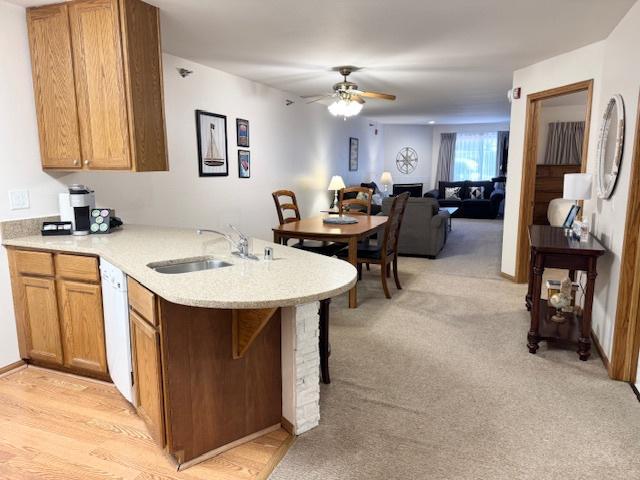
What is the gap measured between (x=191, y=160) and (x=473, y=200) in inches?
313

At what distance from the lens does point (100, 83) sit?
263cm

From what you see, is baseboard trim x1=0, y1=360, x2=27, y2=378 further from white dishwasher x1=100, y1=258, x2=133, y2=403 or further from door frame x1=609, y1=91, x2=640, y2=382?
door frame x1=609, y1=91, x2=640, y2=382

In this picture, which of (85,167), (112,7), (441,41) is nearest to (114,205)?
(85,167)

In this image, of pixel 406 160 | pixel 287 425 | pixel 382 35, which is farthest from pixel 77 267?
pixel 406 160

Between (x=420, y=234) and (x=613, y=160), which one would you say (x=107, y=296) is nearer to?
(x=613, y=160)

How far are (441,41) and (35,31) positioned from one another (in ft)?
9.58

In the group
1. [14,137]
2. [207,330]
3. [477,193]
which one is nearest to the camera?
[207,330]

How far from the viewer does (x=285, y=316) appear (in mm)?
2111

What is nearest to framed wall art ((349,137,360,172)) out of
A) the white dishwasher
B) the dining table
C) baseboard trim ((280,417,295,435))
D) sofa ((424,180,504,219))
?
sofa ((424,180,504,219))

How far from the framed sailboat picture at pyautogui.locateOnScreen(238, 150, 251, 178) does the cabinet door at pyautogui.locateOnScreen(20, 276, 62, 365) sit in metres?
2.75

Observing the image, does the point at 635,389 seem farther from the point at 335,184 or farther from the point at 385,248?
the point at 335,184

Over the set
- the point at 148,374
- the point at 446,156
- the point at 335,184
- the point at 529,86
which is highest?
the point at 529,86

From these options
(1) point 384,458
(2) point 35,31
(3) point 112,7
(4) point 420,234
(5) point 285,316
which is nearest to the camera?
(1) point 384,458

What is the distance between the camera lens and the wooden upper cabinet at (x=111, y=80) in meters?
2.55
